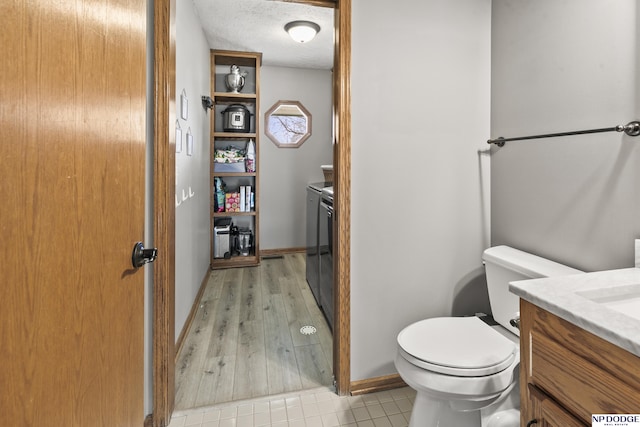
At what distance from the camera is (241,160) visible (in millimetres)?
4035

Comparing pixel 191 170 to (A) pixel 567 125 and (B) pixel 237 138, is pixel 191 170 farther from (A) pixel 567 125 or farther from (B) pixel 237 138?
(A) pixel 567 125

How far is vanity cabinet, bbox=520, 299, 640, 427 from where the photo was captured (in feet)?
Result: 2.11

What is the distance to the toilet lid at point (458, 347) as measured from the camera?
1.19 m

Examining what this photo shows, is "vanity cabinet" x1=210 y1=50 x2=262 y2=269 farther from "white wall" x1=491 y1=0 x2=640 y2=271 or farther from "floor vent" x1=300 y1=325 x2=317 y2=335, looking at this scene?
"white wall" x1=491 y1=0 x2=640 y2=271

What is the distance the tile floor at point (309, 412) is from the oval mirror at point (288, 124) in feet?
10.8

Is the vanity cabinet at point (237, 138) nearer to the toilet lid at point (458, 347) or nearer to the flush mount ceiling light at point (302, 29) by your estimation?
the flush mount ceiling light at point (302, 29)

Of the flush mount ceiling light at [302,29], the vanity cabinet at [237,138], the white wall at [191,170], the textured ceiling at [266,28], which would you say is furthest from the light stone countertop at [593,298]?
the vanity cabinet at [237,138]

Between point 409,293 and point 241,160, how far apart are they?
2837 mm

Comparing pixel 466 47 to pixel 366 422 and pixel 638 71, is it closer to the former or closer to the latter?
pixel 638 71

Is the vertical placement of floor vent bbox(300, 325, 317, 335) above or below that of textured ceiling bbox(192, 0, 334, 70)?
below

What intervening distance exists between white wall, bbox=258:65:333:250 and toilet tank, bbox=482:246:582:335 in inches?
123

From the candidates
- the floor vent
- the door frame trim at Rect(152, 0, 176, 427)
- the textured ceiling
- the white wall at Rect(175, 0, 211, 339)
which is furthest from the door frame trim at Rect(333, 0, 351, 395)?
the white wall at Rect(175, 0, 211, 339)

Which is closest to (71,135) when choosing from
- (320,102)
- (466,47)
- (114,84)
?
(114,84)

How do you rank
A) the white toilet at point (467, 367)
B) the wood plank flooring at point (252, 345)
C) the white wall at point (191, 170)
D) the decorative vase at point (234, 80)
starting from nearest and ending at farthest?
the white toilet at point (467, 367), the wood plank flooring at point (252, 345), the white wall at point (191, 170), the decorative vase at point (234, 80)
